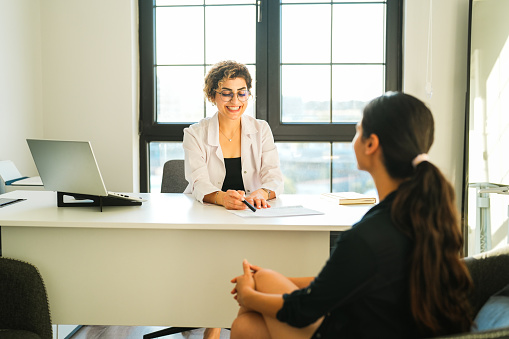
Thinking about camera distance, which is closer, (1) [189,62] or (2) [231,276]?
(2) [231,276]

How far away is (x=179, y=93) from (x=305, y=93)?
967 millimetres

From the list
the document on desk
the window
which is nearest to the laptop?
the document on desk

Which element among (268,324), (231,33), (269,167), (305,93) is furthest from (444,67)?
(268,324)

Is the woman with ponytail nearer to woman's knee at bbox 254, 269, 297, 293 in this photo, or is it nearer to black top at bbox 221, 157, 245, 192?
woman's knee at bbox 254, 269, 297, 293

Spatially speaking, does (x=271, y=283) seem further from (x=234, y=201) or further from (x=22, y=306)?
(x=22, y=306)

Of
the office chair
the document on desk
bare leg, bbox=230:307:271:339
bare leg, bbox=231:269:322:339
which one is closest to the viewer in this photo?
bare leg, bbox=231:269:322:339

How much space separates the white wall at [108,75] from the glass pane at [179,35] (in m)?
0.22

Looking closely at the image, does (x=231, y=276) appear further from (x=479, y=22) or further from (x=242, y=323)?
(x=479, y=22)

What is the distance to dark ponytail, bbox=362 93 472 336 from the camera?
1119mm

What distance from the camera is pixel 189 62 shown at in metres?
3.95

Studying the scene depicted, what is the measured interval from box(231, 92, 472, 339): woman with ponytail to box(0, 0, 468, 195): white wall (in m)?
2.65

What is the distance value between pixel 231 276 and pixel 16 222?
0.87 m

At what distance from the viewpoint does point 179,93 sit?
3979mm

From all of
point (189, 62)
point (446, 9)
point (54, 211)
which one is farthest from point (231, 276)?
point (446, 9)
